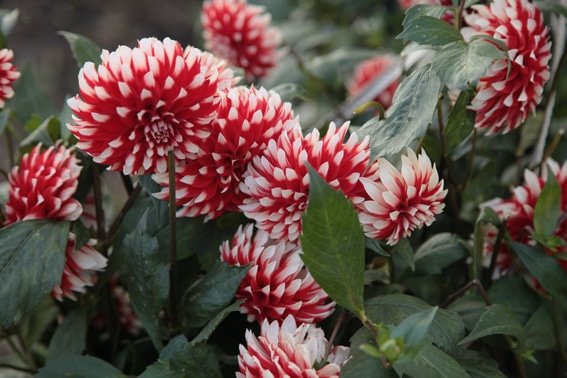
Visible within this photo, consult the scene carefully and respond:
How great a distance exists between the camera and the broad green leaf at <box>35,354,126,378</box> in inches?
33.3

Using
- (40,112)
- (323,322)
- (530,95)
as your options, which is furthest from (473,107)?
(40,112)

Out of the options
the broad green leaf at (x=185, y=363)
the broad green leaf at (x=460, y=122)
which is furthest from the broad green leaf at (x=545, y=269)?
the broad green leaf at (x=185, y=363)

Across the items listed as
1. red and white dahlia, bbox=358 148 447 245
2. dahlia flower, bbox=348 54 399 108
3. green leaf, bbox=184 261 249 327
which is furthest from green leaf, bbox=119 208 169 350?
dahlia flower, bbox=348 54 399 108

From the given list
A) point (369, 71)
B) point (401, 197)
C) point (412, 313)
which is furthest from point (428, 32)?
point (369, 71)

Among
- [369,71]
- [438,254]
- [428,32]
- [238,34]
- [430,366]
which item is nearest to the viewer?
[430,366]

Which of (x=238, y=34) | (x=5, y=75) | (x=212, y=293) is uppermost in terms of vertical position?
(x=5, y=75)

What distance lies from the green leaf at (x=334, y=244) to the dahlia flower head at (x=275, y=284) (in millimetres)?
67

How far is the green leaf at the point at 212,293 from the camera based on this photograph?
2.64 feet

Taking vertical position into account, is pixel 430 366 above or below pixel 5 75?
below

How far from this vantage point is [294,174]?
749 mm

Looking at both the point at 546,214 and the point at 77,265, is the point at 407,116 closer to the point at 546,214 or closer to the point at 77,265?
the point at 546,214

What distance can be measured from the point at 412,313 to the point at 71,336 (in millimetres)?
438

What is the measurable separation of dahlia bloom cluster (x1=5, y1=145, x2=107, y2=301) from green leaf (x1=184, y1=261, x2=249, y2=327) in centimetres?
11

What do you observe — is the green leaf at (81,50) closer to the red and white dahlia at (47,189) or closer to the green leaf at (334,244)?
the red and white dahlia at (47,189)
